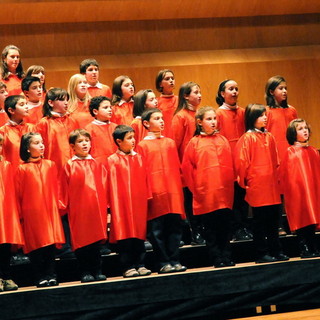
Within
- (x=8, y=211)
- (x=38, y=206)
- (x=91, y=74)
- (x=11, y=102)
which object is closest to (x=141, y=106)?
(x=91, y=74)

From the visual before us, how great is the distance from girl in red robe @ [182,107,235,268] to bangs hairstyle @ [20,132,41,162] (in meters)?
0.95

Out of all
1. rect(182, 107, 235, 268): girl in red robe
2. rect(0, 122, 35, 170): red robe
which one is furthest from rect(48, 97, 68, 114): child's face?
rect(182, 107, 235, 268): girl in red robe

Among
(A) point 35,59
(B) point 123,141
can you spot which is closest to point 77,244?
(B) point 123,141

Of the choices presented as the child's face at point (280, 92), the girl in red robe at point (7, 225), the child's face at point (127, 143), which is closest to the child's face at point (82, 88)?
the child's face at point (127, 143)

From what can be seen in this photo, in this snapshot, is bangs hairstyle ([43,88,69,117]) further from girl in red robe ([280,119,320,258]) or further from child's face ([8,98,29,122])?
girl in red robe ([280,119,320,258])

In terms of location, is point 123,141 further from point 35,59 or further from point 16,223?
point 35,59

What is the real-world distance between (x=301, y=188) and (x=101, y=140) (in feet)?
4.00

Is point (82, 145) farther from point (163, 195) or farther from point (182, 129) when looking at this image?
point (182, 129)

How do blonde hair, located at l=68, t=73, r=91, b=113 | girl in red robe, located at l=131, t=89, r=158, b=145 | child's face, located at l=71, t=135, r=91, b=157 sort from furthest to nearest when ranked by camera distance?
1. blonde hair, located at l=68, t=73, r=91, b=113
2. girl in red robe, located at l=131, t=89, r=158, b=145
3. child's face, located at l=71, t=135, r=91, b=157

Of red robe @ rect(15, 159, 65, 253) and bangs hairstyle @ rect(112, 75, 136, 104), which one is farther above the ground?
bangs hairstyle @ rect(112, 75, 136, 104)

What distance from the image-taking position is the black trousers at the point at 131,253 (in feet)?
14.2

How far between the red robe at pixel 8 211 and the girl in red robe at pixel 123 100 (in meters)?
1.13

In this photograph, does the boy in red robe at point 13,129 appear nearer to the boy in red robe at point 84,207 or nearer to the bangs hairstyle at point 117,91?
the boy in red robe at point 84,207

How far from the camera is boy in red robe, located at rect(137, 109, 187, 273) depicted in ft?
14.5
